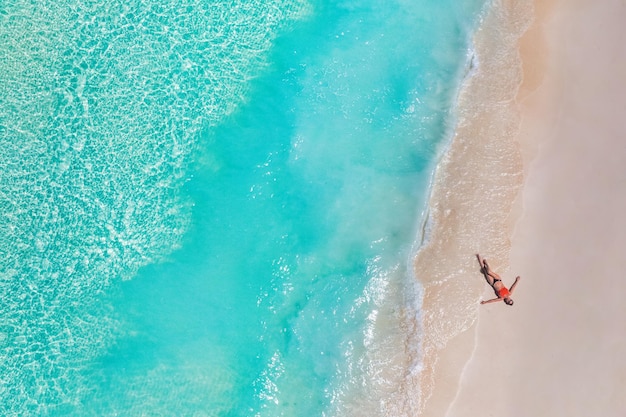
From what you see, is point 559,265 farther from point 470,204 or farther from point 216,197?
point 216,197

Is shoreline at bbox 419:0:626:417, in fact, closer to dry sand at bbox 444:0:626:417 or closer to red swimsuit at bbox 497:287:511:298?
dry sand at bbox 444:0:626:417

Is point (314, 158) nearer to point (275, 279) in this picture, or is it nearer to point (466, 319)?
point (275, 279)

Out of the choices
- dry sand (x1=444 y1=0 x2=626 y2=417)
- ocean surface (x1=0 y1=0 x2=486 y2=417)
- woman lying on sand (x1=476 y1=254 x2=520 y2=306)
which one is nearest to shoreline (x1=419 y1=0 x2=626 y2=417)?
dry sand (x1=444 y1=0 x2=626 y2=417)

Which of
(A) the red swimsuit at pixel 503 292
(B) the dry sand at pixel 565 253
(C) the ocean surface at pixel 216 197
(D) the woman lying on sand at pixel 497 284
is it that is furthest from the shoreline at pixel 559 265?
(C) the ocean surface at pixel 216 197

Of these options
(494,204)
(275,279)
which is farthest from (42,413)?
(494,204)

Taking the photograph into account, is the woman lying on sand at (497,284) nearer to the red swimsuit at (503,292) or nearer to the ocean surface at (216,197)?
the red swimsuit at (503,292)
